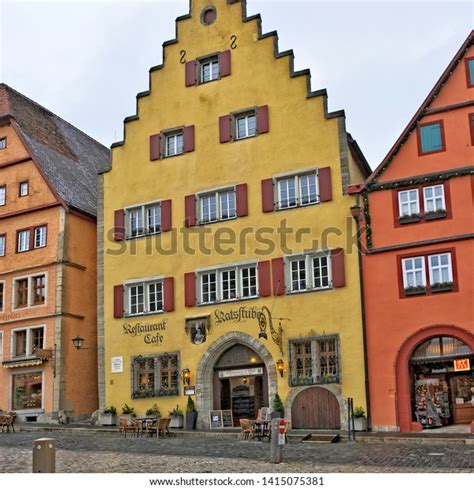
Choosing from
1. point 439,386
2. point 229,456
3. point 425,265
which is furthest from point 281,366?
point 229,456

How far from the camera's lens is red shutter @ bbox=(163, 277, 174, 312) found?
3159 centimetres

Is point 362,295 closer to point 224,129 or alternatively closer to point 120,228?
point 224,129

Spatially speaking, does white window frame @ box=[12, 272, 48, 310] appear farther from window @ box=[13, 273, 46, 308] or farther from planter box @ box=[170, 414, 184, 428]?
planter box @ box=[170, 414, 184, 428]

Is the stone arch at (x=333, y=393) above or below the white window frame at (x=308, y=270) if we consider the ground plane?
below

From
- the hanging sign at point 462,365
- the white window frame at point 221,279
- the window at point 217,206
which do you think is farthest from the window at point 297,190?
the hanging sign at point 462,365

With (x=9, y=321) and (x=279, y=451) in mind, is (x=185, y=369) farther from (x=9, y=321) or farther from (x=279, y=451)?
(x=279, y=451)

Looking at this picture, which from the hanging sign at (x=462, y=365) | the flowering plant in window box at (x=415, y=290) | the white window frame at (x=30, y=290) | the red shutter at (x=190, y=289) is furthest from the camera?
the white window frame at (x=30, y=290)

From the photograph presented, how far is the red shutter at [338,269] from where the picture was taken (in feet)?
92.6

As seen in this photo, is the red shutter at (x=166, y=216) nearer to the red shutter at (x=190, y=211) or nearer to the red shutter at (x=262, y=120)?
the red shutter at (x=190, y=211)

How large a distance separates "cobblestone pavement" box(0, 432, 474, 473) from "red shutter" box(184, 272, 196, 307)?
267 inches

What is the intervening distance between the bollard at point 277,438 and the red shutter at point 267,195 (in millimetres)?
13341

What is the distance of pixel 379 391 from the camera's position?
27.1m
